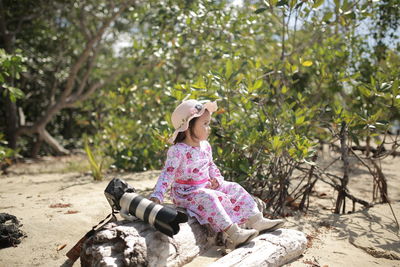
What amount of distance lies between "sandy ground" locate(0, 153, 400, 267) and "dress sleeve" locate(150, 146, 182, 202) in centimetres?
56

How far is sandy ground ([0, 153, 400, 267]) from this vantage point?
2.68 meters

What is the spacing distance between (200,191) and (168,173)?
0.93 ft

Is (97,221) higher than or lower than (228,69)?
lower

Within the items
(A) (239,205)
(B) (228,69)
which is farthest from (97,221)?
(B) (228,69)

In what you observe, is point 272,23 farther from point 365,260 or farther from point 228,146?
point 365,260

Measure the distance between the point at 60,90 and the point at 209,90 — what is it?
693 cm

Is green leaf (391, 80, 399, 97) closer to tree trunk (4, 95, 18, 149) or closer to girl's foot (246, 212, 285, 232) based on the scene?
girl's foot (246, 212, 285, 232)

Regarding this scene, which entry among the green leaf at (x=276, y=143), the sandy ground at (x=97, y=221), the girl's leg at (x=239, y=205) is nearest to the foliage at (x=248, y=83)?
the green leaf at (x=276, y=143)

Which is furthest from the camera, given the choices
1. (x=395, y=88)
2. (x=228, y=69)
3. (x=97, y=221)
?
(x=228, y=69)

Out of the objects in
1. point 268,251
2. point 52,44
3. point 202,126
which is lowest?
point 268,251

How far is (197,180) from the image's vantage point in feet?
9.27

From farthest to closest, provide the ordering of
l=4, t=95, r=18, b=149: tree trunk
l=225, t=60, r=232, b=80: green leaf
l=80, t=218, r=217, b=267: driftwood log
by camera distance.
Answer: l=4, t=95, r=18, b=149: tree trunk
l=225, t=60, r=232, b=80: green leaf
l=80, t=218, r=217, b=267: driftwood log

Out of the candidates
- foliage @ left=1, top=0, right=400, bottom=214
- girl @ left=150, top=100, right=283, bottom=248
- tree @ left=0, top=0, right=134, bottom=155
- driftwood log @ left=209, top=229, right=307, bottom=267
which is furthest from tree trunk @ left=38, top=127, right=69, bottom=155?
driftwood log @ left=209, top=229, right=307, bottom=267

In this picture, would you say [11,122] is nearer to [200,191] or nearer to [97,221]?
[97,221]
